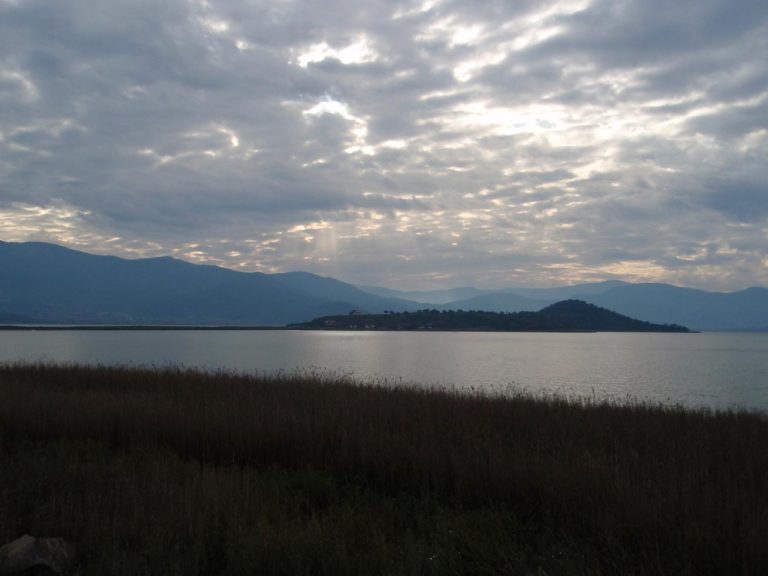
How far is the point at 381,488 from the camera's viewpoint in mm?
7973

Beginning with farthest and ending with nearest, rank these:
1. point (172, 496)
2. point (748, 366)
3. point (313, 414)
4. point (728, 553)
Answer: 1. point (748, 366)
2. point (313, 414)
3. point (172, 496)
4. point (728, 553)

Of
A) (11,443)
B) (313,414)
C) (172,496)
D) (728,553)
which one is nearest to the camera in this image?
(728,553)

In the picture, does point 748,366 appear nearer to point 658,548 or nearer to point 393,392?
point 393,392

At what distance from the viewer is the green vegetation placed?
A: 17.8 ft

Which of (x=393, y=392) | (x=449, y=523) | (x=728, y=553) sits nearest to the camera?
(x=728, y=553)

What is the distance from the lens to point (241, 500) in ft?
22.2

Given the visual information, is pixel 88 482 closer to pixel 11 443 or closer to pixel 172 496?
pixel 172 496

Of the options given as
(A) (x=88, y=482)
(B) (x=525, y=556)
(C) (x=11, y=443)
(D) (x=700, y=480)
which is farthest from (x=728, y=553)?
(C) (x=11, y=443)

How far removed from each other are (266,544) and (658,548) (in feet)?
11.4

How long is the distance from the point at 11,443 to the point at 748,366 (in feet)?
188

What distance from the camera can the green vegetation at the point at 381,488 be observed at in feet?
17.8

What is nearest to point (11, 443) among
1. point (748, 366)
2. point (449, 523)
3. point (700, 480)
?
point (449, 523)

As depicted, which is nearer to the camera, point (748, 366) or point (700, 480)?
point (700, 480)

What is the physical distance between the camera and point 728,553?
5285mm
